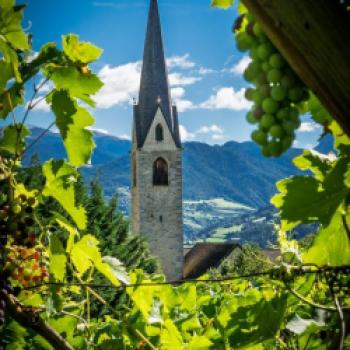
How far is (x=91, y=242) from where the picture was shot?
1.31 meters

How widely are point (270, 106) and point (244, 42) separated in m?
0.08

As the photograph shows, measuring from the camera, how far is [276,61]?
460mm

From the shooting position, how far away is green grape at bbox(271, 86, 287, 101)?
0.46 metres

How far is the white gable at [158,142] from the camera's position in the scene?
31344mm

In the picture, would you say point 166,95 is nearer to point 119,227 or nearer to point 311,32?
point 119,227

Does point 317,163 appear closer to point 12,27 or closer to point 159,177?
point 12,27

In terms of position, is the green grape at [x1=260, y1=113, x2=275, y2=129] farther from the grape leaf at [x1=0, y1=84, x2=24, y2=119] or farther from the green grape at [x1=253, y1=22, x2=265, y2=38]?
the grape leaf at [x1=0, y1=84, x2=24, y2=119]

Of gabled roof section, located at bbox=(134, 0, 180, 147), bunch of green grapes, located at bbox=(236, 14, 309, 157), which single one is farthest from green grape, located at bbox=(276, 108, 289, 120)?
gabled roof section, located at bbox=(134, 0, 180, 147)

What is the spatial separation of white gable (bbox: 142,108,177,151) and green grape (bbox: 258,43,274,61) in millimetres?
30827

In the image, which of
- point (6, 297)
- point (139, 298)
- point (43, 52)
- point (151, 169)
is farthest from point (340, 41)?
point (151, 169)

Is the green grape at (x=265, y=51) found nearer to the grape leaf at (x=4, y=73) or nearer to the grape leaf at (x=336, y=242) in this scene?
the grape leaf at (x=336, y=242)

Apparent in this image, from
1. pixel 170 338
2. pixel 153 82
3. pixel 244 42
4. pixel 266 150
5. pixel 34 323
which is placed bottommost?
pixel 170 338

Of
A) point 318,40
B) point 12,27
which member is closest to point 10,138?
point 12,27

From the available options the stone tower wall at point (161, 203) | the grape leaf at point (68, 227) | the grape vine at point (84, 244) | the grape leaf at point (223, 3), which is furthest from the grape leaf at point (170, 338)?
the stone tower wall at point (161, 203)
